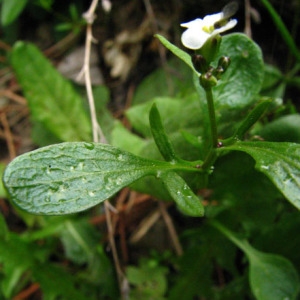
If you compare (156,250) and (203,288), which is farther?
(156,250)

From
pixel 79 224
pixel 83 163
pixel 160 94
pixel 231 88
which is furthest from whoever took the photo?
pixel 160 94

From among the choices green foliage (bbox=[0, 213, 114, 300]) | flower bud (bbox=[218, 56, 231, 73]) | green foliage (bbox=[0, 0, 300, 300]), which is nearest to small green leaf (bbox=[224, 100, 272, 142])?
green foliage (bbox=[0, 0, 300, 300])

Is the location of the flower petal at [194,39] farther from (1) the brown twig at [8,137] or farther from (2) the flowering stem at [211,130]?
(1) the brown twig at [8,137]

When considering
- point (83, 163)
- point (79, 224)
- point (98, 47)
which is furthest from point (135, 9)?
point (83, 163)

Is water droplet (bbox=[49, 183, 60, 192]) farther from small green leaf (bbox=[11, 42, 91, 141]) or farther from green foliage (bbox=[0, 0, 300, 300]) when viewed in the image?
small green leaf (bbox=[11, 42, 91, 141])

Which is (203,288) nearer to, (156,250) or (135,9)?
(156,250)

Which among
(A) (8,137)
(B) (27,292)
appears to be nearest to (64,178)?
(B) (27,292)
